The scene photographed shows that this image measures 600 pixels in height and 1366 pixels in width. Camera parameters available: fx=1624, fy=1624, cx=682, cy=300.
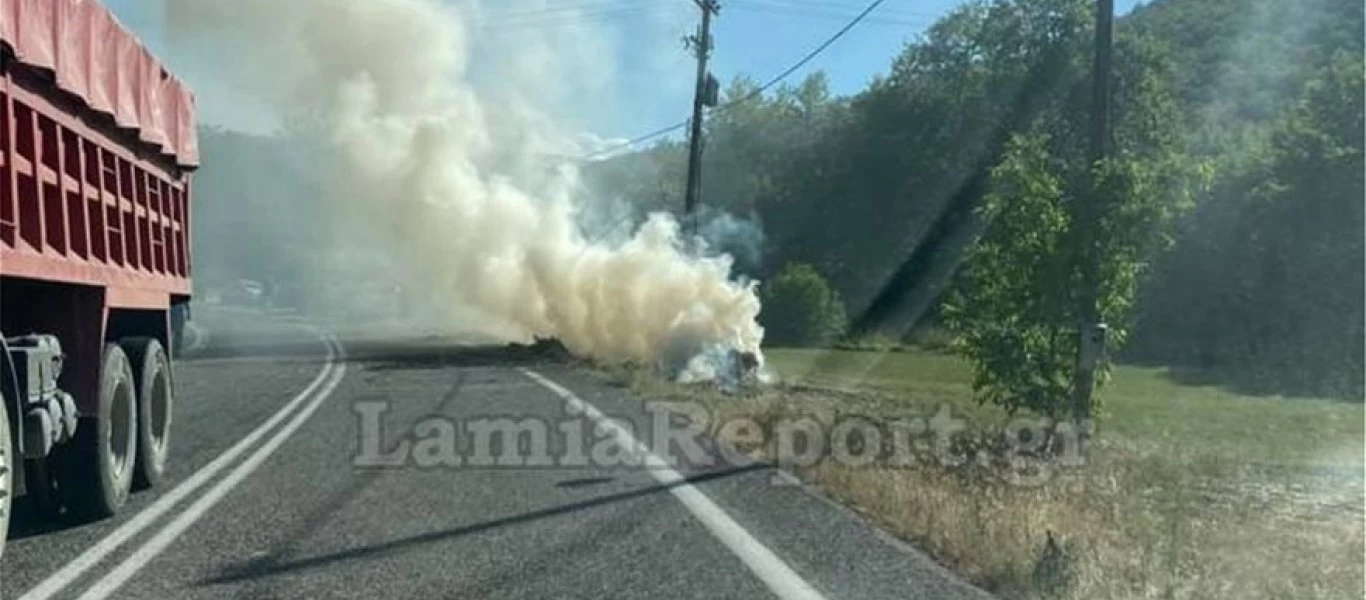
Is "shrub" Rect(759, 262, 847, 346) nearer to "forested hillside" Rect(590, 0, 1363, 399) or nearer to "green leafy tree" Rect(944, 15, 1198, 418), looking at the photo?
"forested hillside" Rect(590, 0, 1363, 399)

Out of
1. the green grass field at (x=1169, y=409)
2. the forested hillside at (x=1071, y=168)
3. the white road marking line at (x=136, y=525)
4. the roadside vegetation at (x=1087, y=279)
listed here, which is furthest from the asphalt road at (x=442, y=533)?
the green grass field at (x=1169, y=409)

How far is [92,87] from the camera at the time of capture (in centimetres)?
914

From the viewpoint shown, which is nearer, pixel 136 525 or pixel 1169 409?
pixel 136 525

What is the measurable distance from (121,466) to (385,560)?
263cm

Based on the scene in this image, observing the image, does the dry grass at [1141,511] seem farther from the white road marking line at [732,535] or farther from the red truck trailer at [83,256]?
the red truck trailer at [83,256]

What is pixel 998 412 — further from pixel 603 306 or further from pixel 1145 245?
pixel 603 306

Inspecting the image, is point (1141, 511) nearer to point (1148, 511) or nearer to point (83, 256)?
point (1148, 511)

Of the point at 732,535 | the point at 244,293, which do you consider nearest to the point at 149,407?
the point at 732,535

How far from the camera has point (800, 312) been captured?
52500 millimetres

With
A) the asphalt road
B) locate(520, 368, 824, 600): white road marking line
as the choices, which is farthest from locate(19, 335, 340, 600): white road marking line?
locate(520, 368, 824, 600): white road marking line

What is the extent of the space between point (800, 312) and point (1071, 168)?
3426 centimetres

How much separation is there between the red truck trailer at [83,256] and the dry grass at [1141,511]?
15.6ft

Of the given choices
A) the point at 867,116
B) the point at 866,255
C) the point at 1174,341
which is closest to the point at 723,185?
the point at 867,116

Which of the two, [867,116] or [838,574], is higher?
[867,116]
